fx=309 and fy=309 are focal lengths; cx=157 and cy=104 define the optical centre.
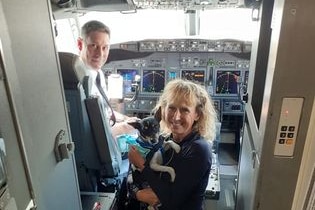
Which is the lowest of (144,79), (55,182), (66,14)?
(144,79)

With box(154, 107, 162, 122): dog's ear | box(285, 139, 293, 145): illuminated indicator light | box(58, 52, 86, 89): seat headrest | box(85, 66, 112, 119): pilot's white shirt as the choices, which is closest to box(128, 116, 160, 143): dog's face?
box(154, 107, 162, 122): dog's ear

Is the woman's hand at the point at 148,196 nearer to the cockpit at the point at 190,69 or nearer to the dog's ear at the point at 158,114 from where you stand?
the dog's ear at the point at 158,114

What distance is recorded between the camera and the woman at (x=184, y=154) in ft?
5.23

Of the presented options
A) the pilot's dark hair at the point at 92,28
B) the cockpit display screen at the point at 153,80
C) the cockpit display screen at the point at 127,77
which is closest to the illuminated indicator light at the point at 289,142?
the pilot's dark hair at the point at 92,28

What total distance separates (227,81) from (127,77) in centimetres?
120

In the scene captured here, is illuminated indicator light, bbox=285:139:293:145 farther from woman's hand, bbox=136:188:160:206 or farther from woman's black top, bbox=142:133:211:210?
woman's hand, bbox=136:188:160:206

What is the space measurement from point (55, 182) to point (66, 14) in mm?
1718

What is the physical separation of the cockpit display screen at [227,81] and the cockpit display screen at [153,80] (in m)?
0.66

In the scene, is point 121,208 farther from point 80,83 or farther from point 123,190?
point 80,83

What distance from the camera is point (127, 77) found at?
3779mm

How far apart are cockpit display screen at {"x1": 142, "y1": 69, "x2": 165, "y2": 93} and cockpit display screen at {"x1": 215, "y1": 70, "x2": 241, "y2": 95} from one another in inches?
26.2

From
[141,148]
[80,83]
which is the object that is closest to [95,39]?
[80,83]

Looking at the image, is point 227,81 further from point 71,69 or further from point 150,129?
point 71,69

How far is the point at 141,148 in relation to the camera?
200cm
